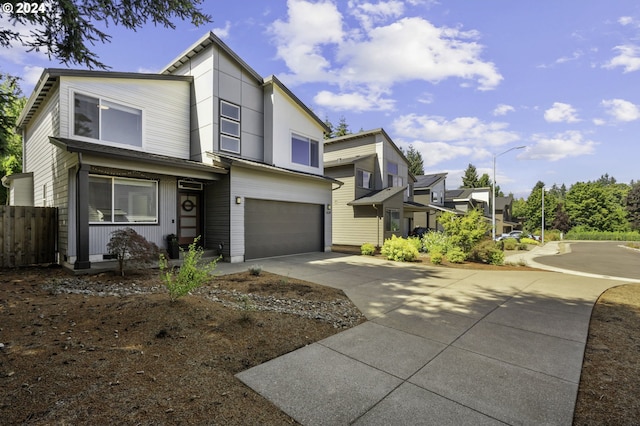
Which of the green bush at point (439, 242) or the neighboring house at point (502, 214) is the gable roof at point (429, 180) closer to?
the green bush at point (439, 242)

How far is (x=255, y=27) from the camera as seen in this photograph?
31.9 feet

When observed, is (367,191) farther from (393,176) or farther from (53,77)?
(53,77)

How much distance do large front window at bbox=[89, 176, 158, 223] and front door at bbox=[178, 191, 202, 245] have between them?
954 millimetres

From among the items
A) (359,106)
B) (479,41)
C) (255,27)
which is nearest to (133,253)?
(255,27)

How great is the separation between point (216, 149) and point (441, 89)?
10.8m

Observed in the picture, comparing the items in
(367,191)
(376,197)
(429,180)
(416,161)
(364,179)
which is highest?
(416,161)

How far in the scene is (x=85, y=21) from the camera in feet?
17.6

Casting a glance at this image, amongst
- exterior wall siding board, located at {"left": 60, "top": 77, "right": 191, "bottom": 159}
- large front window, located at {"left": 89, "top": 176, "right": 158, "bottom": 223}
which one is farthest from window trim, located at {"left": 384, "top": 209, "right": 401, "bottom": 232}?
large front window, located at {"left": 89, "top": 176, "right": 158, "bottom": 223}

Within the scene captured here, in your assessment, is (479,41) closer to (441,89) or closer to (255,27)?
(441,89)

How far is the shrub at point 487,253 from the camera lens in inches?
476

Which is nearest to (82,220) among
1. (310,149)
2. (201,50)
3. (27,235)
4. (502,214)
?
(27,235)

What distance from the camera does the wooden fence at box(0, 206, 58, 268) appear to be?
27.4ft

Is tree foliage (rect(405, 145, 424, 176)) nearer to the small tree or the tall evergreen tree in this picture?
the tall evergreen tree

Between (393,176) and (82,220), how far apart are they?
19.6 metres
